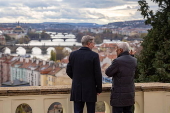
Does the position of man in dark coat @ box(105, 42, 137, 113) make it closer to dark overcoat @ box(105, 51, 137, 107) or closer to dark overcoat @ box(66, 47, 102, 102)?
dark overcoat @ box(105, 51, 137, 107)

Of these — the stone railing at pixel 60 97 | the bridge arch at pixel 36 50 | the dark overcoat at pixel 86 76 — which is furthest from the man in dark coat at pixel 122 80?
the bridge arch at pixel 36 50

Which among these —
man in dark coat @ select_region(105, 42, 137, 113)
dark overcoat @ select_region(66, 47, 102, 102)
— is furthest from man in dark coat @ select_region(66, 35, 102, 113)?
man in dark coat @ select_region(105, 42, 137, 113)

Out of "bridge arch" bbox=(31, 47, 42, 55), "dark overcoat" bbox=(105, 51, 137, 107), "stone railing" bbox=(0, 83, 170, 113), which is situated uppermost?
"dark overcoat" bbox=(105, 51, 137, 107)

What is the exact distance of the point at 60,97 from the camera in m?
2.68

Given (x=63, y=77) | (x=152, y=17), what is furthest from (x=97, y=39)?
(x=152, y=17)

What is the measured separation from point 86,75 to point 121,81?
0.93ft

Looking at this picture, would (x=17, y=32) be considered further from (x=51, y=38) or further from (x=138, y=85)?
(x=138, y=85)

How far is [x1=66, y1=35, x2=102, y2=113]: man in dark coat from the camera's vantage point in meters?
2.45

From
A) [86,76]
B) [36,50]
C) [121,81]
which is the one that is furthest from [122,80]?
[36,50]

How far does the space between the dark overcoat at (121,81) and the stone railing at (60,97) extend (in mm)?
275

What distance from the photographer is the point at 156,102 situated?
285 centimetres

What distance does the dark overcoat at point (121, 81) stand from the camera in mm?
2420

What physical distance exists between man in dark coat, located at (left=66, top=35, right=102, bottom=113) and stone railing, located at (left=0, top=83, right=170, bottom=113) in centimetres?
20

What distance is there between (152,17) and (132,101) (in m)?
4.70
